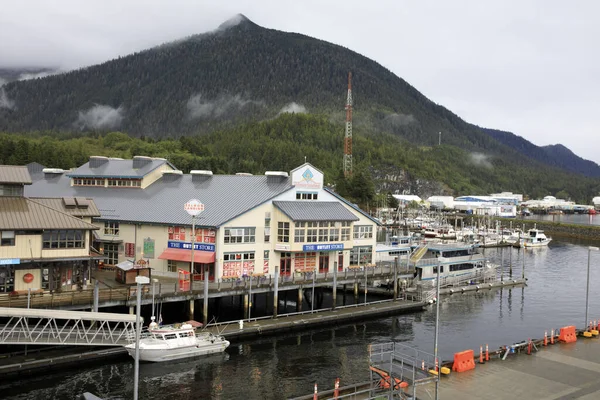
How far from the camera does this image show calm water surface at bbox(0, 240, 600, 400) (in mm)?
44562

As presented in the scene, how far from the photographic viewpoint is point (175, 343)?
50.8 meters

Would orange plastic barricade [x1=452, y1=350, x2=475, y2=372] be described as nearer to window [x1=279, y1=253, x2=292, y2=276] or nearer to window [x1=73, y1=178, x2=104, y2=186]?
window [x1=279, y1=253, x2=292, y2=276]

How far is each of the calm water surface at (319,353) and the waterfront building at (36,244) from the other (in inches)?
455

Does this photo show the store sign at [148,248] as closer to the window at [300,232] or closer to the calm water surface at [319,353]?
the window at [300,232]

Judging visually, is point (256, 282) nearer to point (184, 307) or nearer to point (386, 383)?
point (184, 307)

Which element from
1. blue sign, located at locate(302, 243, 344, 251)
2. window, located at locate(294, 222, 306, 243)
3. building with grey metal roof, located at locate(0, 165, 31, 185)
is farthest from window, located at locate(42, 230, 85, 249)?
blue sign, located at locate(302, 243, 344, 251)

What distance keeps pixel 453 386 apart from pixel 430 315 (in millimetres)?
38528

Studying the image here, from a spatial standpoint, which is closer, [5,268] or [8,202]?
[5,268]

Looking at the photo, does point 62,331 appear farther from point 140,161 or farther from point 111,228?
point 140,161

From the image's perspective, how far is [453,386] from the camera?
36656 mm

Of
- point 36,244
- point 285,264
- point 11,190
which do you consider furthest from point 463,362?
point 11,190

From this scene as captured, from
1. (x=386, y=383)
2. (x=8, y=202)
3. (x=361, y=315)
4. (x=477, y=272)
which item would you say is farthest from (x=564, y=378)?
(x=477, y=272)

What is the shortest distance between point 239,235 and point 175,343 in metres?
19.4

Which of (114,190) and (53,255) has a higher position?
(114,190)
